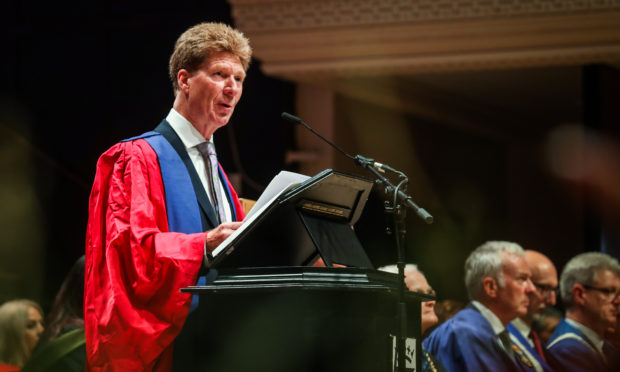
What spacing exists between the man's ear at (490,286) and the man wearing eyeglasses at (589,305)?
61 cm

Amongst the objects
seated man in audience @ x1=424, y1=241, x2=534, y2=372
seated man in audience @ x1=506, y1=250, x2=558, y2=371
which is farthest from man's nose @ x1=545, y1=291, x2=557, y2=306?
seated man in audience @ x1=424, y1=241, x2=534, y2=372

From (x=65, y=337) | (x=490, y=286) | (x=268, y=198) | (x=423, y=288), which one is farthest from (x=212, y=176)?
(x=490, y=286)

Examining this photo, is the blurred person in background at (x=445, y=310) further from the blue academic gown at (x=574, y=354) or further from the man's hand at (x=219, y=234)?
the man's hand at (x=219, y=234)

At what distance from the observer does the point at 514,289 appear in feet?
15.0

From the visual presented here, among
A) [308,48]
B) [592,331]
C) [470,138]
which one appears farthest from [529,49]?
[470,138]

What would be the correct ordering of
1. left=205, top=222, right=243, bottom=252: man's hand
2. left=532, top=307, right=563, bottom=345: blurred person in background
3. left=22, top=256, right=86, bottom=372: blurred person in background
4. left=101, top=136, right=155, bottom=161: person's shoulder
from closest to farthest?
left=205, top=222, right=243, bottom=252: man's hand < left=101, top=136, right=155, bottom=161: person's shoulder < left=22, top=256, right=86, bottom=372: blurred person in background < left=532, top=307, right=563, bottom=345: blurred person in background

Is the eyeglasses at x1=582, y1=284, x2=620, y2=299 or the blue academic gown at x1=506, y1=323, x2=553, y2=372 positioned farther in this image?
the eyeglasses at x1=582, y1=284, x2=620, y2=299

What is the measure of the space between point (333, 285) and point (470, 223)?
735 centimetres

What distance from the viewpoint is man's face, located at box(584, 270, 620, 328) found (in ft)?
16.4

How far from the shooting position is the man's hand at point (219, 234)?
2.18 meters

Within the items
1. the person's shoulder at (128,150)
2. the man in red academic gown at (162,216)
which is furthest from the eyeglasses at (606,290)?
the person's shoulder at (128,150)

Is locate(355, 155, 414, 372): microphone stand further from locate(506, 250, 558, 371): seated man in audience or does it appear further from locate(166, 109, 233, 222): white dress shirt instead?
locate(506, 250, 558, 371): seated man in audience

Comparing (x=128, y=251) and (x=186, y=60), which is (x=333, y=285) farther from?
(x=186, y=60)

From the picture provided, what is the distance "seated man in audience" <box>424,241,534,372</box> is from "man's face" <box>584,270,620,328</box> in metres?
0.60
